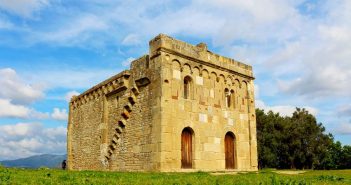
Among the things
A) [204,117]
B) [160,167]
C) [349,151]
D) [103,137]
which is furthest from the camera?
[349,151]

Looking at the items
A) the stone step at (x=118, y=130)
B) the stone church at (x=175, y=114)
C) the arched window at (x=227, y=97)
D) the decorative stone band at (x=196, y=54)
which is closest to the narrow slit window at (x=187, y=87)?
the stone church at (x=175, y=114)

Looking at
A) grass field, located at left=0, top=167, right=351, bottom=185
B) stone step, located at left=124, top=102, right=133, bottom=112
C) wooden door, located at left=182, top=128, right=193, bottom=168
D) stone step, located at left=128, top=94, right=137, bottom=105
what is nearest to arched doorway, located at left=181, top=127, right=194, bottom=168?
wooden door, located at left=182, top=128, right=193, bottom=168

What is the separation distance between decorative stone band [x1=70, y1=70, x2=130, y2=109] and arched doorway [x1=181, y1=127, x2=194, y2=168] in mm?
5212

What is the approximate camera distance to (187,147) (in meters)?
20.7

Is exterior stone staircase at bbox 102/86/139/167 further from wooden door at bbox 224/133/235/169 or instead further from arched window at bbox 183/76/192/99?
wooden door at bbox 224/133/235/169

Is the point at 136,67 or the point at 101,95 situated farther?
the point at 101,95

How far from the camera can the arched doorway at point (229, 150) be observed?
23.2 m

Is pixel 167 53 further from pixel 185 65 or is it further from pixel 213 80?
pixel 213 80

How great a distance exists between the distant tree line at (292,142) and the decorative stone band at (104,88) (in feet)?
89.8

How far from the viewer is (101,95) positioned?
86.3 feet

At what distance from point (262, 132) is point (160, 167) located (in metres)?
33.2

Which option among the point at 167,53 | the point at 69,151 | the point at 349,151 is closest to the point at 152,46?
the point at 167,53

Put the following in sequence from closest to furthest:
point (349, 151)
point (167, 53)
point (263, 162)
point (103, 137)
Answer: point (167, 53)
point (103, 137)
point (263, 162)
point (349, 151)

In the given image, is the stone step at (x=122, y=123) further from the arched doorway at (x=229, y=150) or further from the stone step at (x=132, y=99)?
the arched doorway at (x=229, y=150)
